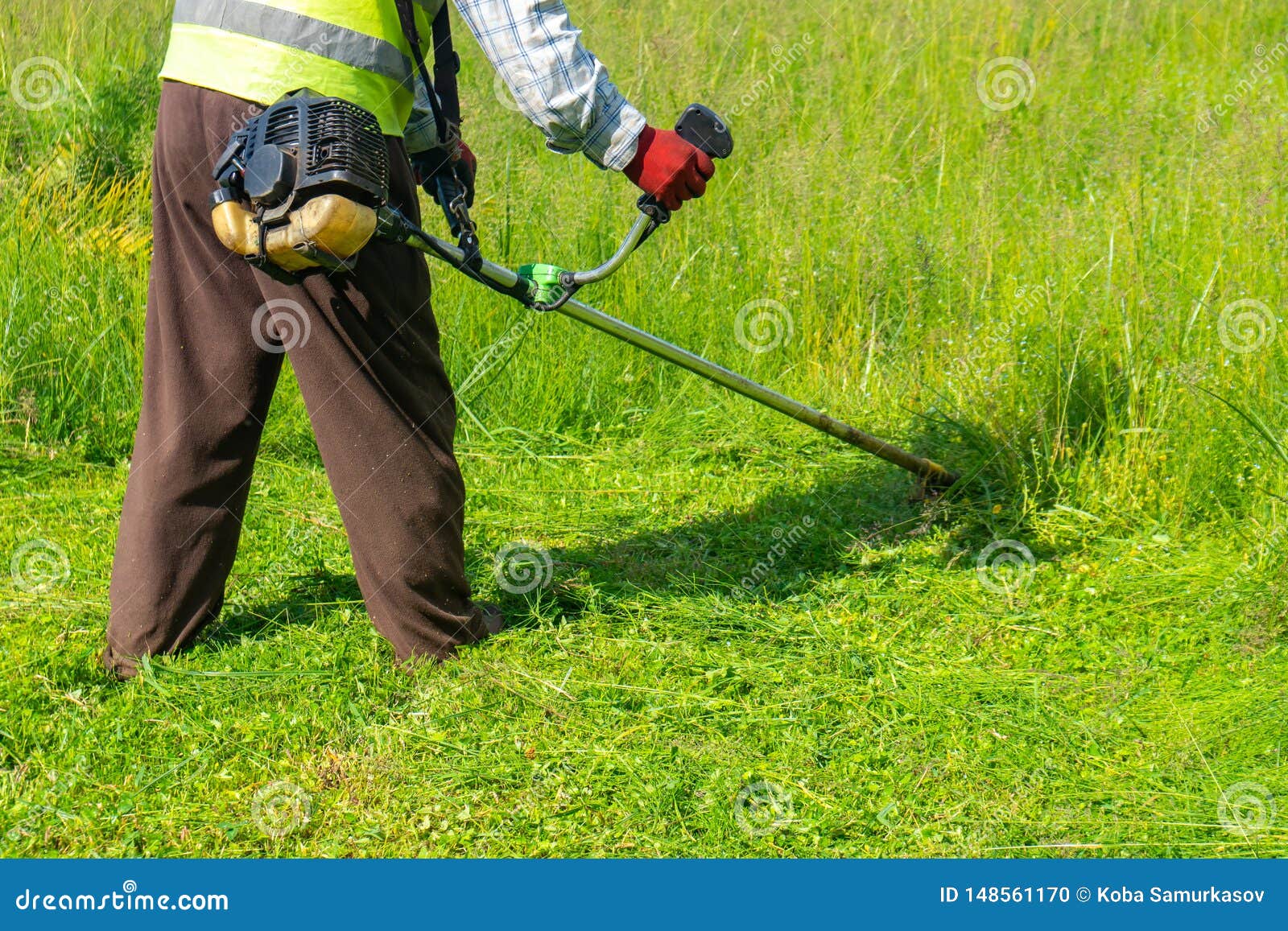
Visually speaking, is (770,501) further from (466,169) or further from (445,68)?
(445,68)

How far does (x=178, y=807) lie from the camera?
2.66m

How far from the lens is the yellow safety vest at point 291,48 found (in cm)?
257

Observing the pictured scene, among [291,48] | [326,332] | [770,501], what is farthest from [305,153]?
[770,501]

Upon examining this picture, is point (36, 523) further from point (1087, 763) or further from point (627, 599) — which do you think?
point (1087, 763)

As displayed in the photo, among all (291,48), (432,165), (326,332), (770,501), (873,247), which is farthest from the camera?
(873,247)

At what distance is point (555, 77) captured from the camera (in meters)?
2.65

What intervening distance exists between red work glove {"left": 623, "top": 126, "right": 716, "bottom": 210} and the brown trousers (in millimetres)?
511

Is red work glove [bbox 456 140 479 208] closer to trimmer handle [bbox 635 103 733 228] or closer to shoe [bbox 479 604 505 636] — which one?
trimmer handle [bbox 635 103 733 228]

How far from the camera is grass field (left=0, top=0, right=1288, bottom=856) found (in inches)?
108

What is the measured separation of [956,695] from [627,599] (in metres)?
0.89

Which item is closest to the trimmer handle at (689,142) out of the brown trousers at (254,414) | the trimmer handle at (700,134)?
the trimmer handle at (700,134)

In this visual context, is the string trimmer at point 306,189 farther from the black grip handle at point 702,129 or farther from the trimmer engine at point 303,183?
the black grip handle at point 702,129

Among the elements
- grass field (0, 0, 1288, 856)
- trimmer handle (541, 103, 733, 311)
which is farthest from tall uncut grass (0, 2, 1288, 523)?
trimmer handle (541, 103, 733, 311)

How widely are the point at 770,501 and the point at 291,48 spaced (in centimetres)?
213
